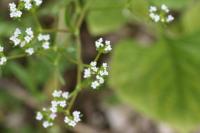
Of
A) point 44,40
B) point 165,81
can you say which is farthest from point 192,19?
point 44,40

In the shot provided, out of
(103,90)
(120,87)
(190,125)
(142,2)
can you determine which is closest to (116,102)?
(103,90)

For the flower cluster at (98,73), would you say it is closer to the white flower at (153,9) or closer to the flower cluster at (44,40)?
the flower cluster at (44,40)

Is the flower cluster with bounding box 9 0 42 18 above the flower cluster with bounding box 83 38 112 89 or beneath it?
above

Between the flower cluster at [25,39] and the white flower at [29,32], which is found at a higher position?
the white flower at [29,32]

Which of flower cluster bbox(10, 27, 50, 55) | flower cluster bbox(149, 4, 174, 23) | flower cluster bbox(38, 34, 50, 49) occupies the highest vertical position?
flower cluster bbox(149, 4, 174, 23)

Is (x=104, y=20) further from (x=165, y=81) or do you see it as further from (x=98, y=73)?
(x=98, y=73)

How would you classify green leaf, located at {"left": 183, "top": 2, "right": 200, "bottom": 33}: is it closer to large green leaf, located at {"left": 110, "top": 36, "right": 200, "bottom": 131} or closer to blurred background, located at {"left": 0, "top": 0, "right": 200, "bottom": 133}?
blurred background, located at {"left": 0, "top": 0, "right": 200, "bottom": 133}

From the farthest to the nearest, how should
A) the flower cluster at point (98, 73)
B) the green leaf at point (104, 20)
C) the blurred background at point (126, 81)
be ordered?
the green leaf at point (104, 20)
the blurred background at point (126, 81)
the flower cluster at point (98, 73)

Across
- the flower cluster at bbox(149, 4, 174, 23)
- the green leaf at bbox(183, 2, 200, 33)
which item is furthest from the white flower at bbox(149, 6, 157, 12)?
the green leaf at bbox(183, 2, 200, 33)

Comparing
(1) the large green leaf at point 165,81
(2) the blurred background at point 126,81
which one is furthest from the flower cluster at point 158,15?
(1) the large green leaf at point 165,81
